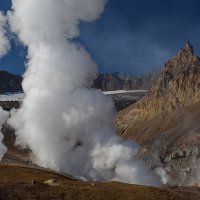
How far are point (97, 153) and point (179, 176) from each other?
325ft

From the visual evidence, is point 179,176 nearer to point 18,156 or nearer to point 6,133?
point 6,133

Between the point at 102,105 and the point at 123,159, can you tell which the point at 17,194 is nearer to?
the point at 123,159

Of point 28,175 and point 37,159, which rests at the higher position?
point 37,159

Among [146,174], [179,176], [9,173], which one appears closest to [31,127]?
[146,174]

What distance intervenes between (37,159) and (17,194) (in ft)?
249

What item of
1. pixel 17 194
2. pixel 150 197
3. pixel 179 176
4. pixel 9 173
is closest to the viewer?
pixel 17 194

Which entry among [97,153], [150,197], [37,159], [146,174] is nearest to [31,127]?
[37,159]

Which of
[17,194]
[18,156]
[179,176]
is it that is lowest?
[17,194]

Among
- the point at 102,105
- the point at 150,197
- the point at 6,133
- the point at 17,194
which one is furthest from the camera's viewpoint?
the point at 6,133

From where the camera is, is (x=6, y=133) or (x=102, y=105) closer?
(x=102, y=105)

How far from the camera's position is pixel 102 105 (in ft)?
378

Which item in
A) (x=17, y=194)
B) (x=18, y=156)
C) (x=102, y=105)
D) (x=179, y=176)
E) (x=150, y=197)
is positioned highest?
(x=179, y=176)

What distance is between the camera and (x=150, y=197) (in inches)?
1633

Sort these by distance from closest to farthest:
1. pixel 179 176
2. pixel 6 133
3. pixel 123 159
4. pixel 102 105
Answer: pixel 123 159, pixel 102 105, pixel 6 133, pixel 179 176
